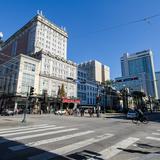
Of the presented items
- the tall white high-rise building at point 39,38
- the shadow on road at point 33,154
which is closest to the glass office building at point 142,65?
the tall white high-rise building at point 39,38

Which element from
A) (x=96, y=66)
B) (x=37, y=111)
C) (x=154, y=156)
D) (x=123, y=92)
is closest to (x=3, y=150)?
(x=154, y=156)

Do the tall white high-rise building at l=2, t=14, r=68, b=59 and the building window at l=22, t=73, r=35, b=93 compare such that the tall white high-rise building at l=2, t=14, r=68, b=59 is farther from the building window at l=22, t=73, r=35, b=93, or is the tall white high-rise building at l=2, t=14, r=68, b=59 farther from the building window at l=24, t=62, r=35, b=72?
the building window at l=22, t=73, r=35, b=93

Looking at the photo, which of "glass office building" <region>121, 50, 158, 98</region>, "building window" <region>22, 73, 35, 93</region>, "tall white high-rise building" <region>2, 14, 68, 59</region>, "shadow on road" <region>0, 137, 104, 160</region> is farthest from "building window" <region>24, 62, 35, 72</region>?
"shadow on road" <region>0, 137, 104, 160</region>

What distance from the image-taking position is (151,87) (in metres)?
90.8

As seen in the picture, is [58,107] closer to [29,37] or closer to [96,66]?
[29,37]

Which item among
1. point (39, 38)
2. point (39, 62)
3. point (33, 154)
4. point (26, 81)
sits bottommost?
point (33, 154)

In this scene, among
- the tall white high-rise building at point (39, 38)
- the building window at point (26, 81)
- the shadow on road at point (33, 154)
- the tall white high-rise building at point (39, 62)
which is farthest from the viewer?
the tall white high-rise building at point (39, 38)

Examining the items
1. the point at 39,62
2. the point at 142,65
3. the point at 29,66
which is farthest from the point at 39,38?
the point at 142,65

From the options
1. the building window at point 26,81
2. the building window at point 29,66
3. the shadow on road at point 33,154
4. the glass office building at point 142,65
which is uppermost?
the glass office building at point 142,65

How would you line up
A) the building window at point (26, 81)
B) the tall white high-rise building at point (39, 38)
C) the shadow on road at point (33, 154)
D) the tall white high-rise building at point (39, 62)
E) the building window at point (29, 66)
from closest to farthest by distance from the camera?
the shadow on road at point (33, 154) < the building window at point (26, 81) < the tall white high-rise building at point (39, 62) < the building window at point (29, 66) < the tall white high-rise building at point (39, 38)

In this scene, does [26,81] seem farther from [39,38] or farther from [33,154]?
[33,154]

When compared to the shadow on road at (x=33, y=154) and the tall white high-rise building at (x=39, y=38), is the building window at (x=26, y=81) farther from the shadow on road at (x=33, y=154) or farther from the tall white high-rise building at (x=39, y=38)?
the shadow on road at (x=33, y=154)

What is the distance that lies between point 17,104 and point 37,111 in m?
6.63

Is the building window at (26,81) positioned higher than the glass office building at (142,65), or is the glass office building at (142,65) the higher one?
the glass office building at (142,65)
